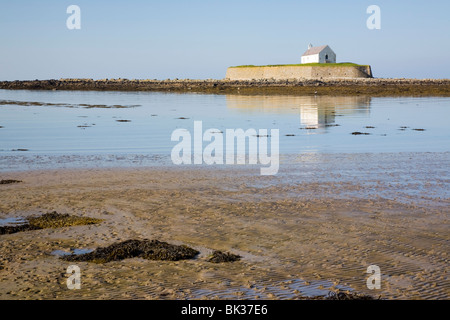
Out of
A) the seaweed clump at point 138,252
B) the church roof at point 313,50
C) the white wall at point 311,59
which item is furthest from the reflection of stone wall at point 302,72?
the seaweed clump at point 138,252

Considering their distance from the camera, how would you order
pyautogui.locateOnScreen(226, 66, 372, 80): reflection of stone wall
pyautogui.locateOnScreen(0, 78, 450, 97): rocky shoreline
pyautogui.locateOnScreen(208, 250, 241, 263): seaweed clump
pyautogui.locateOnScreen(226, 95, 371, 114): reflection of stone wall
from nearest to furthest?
pyautogui.locateOnScreen(208, 250, 241, 263): seaweed clump, pyautogui.locateOnScreen(226, 95, 371, 114): reflection of stone wall, pyautogui.locateOnScreen(0, 78, 450, 97): rocky shoreline, pyautogui.locateOnScreen(226, 66, 372, 80): reflection of stone wall


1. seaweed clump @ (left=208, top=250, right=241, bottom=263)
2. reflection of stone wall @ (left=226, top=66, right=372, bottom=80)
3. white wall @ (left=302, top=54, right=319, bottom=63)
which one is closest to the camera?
seaweed clump @ (left=208, top=250, right=241, bottom=263)

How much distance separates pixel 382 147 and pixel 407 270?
14.6 metres

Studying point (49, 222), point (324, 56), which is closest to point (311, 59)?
point (324, 56)

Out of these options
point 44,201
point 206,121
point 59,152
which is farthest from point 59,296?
point 206,121

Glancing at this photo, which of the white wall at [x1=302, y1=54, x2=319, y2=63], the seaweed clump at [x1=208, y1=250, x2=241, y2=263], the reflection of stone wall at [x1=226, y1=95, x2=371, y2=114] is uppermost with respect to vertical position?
the white wall at [x1=302, y1=54, x2=319, y2=63]

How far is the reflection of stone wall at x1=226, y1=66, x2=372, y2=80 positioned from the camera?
11119 cm

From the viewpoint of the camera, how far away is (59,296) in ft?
21.7

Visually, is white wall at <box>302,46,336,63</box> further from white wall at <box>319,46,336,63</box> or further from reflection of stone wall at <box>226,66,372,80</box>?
reflection of stone wall at <box>226,66,372,80</box>

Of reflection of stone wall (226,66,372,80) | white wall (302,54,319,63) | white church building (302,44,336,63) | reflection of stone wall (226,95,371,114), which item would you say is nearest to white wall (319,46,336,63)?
white church building (302,44,336,63)

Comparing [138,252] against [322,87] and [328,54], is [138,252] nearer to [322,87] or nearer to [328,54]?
[322,87]

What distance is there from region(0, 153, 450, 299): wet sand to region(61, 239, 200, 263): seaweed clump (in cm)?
16

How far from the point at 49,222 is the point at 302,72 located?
361ft
